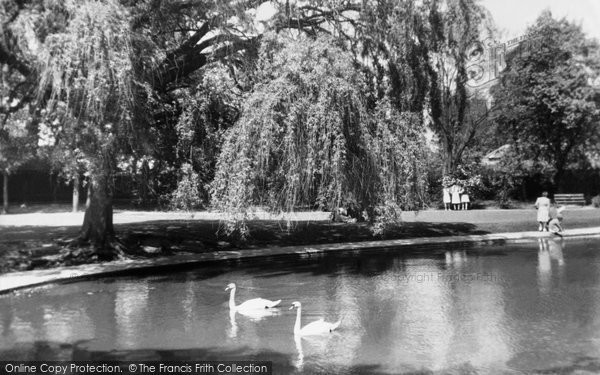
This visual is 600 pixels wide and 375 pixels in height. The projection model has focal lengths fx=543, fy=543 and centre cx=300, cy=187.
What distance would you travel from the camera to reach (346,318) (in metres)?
9.09

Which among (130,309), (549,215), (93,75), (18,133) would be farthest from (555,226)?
(18,133)

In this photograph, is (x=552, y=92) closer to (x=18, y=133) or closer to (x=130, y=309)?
(x=18, y=133)

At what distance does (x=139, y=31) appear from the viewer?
14086mm

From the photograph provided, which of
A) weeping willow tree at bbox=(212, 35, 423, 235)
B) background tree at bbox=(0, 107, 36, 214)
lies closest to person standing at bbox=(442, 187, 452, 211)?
weeping willow tree at bbox=(212, 35, 423, 235)

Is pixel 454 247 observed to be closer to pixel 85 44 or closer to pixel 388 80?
pixel 388 80

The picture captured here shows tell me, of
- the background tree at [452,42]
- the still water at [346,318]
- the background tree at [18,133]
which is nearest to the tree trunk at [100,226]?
the background tree at [18,133]

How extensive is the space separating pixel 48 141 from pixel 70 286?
3760 mm

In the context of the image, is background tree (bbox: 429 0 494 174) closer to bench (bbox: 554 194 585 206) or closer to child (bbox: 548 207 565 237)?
child (bbox: 548 207 565 237)

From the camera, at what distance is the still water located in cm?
696

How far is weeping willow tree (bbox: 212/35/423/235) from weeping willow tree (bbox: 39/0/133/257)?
315 cm

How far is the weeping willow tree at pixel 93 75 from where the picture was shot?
12070 mm

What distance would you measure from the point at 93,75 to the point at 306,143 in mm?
5501

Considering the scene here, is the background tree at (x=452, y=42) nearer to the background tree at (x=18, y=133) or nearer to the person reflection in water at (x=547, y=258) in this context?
the person reflection in water at (x=547, y=258)

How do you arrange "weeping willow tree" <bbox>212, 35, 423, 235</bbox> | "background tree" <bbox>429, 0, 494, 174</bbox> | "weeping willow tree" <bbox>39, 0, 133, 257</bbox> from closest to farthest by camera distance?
"weeping willow tree" <bbox>39, 0, 133, 257</bbox>
"weeping willow tree" <bbox>212, 35, 423, 235</bbox>
"background tree" <bbox>429, 0, 494, 174</bbox>
